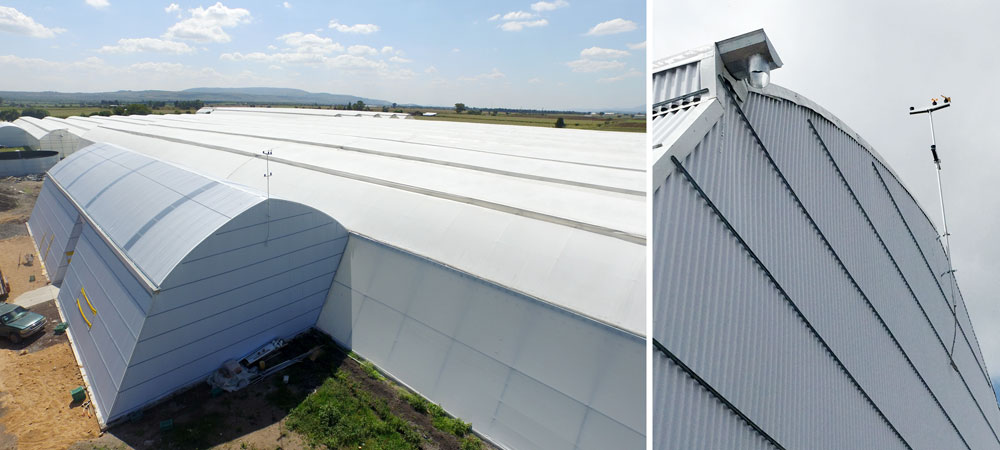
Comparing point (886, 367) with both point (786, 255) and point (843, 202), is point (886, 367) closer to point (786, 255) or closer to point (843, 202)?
point (843, 202)

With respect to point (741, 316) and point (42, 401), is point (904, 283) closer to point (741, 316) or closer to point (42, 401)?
point (741, 316)

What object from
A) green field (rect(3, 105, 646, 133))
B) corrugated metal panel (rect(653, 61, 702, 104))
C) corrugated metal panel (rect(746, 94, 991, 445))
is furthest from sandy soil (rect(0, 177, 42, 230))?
corrugated metal panel (rect(746, 94, 991, 445))

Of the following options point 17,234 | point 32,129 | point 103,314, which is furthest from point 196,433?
point 32,129

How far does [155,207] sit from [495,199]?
9136mm

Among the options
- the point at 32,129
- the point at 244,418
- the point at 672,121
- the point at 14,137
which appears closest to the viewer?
the point at 672,121

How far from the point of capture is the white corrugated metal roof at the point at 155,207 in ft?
33.5

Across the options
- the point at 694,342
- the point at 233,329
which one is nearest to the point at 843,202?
the point at 694,342

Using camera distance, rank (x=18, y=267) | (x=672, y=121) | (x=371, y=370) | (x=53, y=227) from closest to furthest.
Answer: (x=672, y=121)
(x=371, y=370)
(x=18, y=267)
(x=53, y=227)

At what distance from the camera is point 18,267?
1839 cm

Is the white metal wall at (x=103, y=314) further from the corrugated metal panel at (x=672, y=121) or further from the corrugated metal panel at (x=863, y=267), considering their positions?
the corrugated metal panel at (x=863, y=267)

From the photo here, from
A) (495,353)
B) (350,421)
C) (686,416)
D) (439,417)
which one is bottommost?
(350,421)

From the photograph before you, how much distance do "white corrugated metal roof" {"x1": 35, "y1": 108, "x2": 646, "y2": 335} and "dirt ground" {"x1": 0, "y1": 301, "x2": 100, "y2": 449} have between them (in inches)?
287

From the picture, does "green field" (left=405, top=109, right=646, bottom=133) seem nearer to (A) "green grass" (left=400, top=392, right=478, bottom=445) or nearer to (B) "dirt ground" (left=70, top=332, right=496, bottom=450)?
(A) "green grass" (left=400, top=392, right=478, bottom=445)

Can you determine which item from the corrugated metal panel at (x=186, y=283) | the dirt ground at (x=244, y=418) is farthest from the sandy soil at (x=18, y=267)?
the dirt ground at (x=244, y=418)
